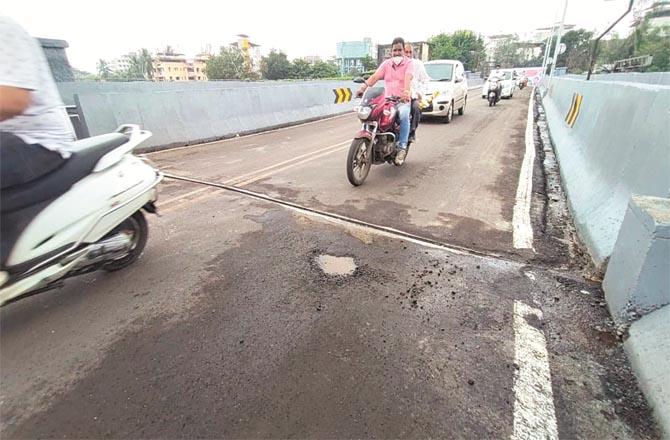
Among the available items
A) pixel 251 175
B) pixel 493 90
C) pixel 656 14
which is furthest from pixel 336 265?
pixel 493 90

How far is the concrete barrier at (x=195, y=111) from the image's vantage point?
303 inches

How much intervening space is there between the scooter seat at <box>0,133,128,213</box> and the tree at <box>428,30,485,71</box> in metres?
78.0

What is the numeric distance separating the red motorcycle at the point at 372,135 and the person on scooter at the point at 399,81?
14 cm

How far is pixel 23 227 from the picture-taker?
226cm

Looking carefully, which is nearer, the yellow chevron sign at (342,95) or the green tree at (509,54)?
the yellow chevron sign at (342,95)

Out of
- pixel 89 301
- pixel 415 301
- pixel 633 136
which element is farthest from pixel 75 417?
pixel 633 136

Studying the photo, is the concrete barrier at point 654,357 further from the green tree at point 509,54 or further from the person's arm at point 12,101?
the green tree at point 509,54

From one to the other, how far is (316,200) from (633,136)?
339 centimetres

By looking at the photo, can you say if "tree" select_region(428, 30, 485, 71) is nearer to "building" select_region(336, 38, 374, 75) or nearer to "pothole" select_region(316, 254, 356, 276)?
"building" select_region(336, 38, 374, 75)

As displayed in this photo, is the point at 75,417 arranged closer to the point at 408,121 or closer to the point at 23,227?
the point at 23,227

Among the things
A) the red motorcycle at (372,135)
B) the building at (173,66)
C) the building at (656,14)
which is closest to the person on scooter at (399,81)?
the red motorcycle at (372,135)

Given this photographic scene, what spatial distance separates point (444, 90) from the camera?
11453mm

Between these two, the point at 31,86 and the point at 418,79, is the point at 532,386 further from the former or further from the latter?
the point at 418,79

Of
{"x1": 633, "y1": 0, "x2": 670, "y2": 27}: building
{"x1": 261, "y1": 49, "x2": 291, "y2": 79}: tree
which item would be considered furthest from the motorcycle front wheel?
{"x1": 261, "y1": 49, "x2": 291, "y2": 79}: tree
